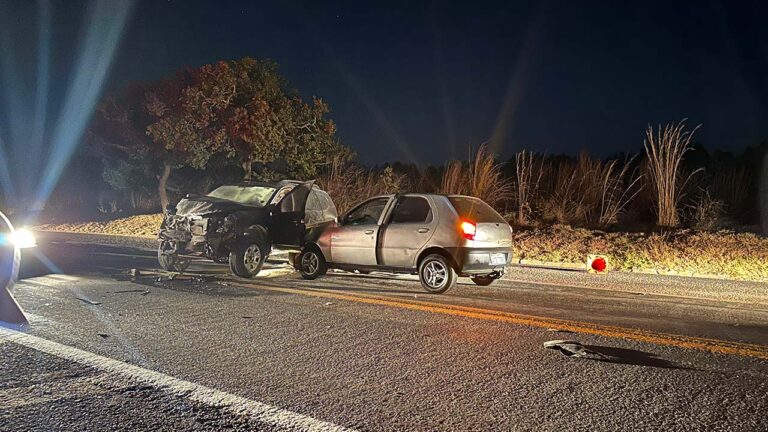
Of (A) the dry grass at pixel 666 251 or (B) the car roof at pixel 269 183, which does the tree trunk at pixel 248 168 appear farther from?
(A) the dry grass at pixel 666 251

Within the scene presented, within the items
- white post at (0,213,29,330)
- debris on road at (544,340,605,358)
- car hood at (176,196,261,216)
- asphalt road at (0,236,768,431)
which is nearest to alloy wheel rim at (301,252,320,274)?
car hood at (176,196,261,216)

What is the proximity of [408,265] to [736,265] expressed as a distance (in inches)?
240

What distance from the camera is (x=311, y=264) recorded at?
1098cm

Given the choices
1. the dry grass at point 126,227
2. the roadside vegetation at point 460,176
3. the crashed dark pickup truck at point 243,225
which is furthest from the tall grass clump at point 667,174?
the dry grass at point 126,227

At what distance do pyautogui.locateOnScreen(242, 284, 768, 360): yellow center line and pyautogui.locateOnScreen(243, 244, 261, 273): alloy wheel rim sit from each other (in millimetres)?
1676

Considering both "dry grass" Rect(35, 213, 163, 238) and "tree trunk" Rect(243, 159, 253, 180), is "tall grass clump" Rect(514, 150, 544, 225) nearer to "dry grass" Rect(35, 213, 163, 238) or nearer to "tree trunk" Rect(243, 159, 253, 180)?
"tree trunk" Rect(243, 159, 253, 180)

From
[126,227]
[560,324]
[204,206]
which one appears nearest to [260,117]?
[126,227]

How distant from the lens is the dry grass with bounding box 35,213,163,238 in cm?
2338

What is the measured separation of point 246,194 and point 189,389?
26.4ft

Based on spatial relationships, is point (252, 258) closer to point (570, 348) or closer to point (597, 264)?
point (597, 264)

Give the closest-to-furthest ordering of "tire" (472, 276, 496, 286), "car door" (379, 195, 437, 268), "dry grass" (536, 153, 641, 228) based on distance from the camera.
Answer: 1. "car door" (379, 195, 437, 268)
2. "tire" (472, 276, 496, 286)
3. "dry grass" (536, 153, 641, 228)

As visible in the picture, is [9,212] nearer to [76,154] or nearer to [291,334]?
[76,154]

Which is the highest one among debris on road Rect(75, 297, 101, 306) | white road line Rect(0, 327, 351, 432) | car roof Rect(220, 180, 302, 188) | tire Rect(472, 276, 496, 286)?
car roof Rect(220, 180, 302, 188)

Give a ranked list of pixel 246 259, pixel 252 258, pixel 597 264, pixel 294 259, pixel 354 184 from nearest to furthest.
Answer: pixel 246 259 → pixel 252 258 → pixel 294 259 → pixel 597 264 → pixel 354 184
